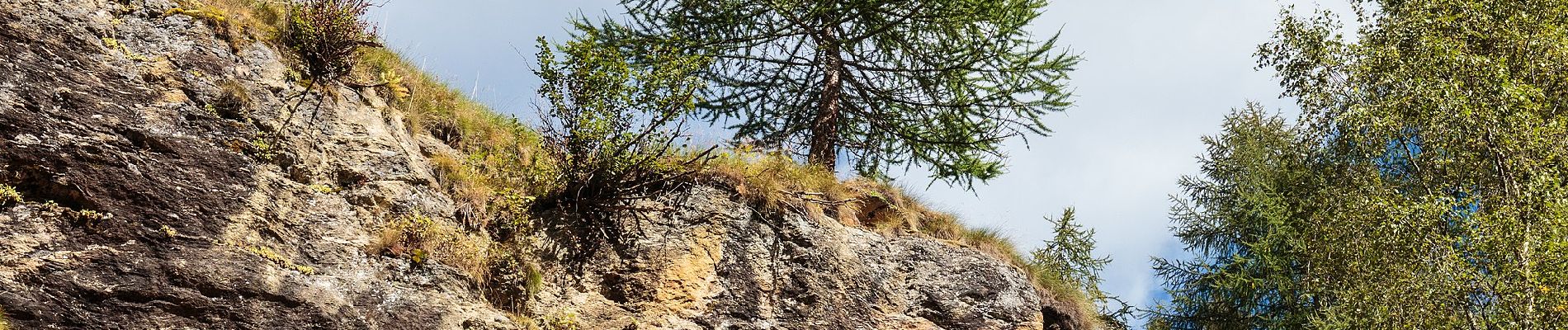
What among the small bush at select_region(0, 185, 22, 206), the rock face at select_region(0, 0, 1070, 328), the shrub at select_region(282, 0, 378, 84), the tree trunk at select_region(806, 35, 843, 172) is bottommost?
the small bush at select_region(0, 185, 22, 206)

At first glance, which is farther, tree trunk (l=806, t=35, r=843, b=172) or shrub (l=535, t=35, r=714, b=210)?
tree trunk (l=806, t=35, r=843, b=172)

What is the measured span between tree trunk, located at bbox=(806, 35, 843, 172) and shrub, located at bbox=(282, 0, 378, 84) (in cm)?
566

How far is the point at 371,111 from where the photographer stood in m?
8.95

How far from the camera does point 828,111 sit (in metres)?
13.8

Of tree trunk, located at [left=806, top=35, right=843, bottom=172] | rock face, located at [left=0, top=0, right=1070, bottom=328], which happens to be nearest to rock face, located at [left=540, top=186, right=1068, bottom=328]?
rock face, located at [left=0, top=0, right=1070, bottom=328]

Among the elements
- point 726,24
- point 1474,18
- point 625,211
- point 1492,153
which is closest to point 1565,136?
point 1492,153

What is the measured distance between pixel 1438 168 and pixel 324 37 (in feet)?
45.4

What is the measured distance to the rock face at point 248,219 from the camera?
641 cm

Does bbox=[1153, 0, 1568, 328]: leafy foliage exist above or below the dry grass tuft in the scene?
above

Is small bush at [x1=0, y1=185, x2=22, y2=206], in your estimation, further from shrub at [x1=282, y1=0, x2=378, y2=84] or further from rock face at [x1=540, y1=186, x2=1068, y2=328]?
rock face at [x1=540, y1=186, x2=1068, y2=328]

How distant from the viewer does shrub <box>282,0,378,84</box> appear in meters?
8.81

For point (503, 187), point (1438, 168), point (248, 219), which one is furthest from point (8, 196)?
point (1438, 168)

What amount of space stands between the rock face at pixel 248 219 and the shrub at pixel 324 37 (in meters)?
0.27

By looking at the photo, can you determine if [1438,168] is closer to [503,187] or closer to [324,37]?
[503,187]
